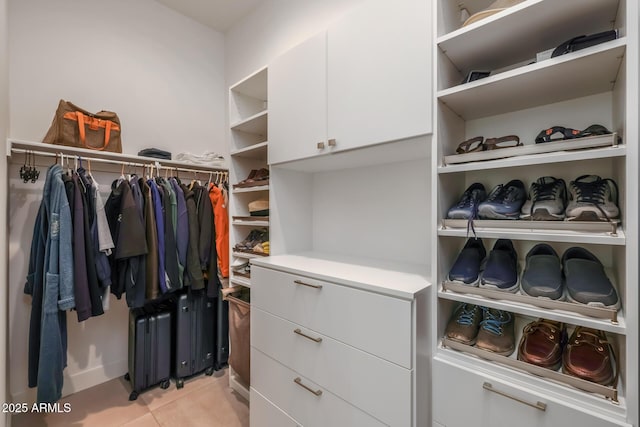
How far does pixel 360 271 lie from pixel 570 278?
73 cm

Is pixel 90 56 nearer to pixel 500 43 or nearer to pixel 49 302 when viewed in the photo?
pixel 49 302

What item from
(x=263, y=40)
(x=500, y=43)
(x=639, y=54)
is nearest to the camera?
(x=639, y=54)

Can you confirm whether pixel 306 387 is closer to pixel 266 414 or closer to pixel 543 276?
pixel 266 414

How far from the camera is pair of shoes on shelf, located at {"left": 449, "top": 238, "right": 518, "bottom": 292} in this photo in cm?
94

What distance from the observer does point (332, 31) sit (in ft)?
4.50

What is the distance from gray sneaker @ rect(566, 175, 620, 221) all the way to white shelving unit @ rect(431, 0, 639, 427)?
31 mm

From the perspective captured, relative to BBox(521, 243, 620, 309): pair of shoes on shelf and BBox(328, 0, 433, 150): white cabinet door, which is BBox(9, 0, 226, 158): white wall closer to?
BBox(328, 0, 433, 150): white cabinet door

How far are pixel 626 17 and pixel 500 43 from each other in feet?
1.10

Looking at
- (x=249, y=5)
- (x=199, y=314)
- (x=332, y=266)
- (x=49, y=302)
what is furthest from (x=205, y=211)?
(x=249, y=5)

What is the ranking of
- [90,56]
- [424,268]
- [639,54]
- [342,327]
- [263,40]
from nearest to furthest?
[639,54], [342,327], [424,268], [90,56], [263,40]

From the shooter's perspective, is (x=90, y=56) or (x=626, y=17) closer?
(x=626, y=17)

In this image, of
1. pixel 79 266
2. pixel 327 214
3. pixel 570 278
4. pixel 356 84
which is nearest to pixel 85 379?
pixel 79 266

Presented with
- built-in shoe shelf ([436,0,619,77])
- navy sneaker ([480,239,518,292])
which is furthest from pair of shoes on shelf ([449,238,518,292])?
built-in shoe shelf ([436,0,619,77])

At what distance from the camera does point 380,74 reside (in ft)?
3.90
